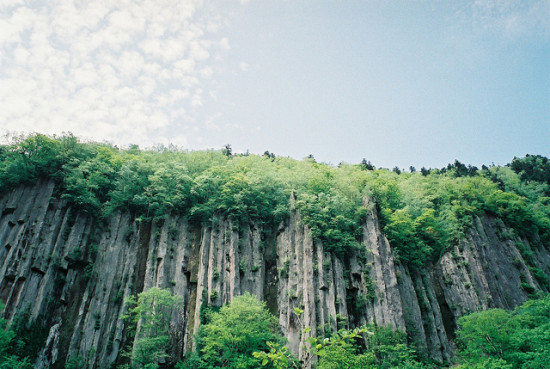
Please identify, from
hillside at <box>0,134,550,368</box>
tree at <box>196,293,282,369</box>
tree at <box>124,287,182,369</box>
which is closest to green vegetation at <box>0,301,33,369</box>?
hillside at <box>0,134,550,368</box>

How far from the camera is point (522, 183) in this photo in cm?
6291

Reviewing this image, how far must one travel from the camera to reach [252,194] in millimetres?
40500

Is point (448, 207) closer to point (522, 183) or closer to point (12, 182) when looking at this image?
point (522, 183)

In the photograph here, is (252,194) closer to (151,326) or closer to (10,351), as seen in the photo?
(151,326)

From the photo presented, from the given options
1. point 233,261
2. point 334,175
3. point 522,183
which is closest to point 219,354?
point 233,261

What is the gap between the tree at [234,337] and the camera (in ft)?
86.6

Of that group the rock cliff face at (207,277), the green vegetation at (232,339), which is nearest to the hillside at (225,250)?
the rock cliff face at (207,277)

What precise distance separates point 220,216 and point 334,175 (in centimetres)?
1742

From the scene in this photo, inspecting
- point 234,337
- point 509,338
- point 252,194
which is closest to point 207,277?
point 234,337

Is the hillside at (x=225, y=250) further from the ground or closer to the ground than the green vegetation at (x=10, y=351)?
further from the ground

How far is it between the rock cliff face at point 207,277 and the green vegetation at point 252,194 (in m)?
1.60

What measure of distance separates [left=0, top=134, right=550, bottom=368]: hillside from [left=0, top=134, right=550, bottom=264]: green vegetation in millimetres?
186

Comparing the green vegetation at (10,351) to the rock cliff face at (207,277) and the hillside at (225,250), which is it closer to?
the hillside at (225,250)

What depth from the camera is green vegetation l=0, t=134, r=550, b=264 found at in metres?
36.5
